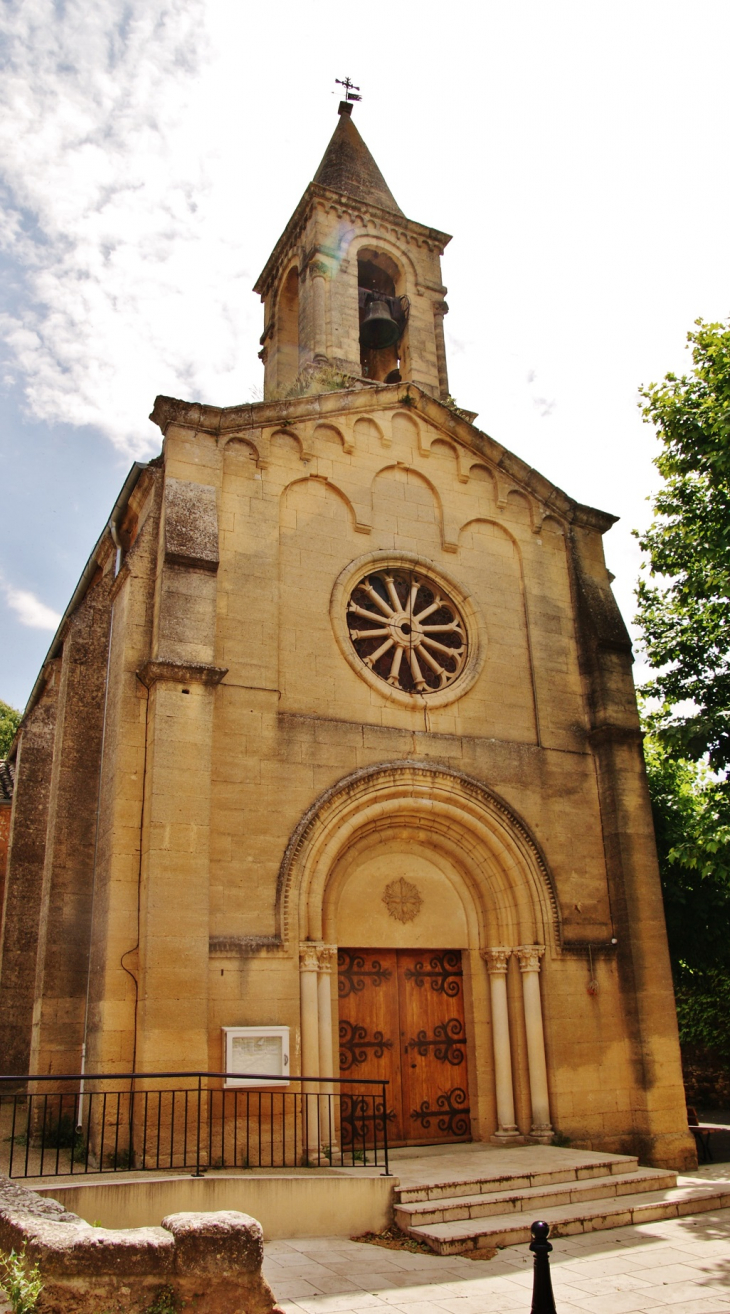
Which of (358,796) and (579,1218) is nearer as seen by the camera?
(579,1218)

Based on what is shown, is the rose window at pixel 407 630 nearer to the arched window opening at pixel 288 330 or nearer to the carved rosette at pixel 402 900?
the carved rosette at pixel 402 900

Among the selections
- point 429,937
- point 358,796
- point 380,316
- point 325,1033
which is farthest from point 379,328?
point 325,1033

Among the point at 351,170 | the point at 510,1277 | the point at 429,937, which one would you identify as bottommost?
the point at 510,1277

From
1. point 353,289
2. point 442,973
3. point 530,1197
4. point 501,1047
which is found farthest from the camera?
point 353,289

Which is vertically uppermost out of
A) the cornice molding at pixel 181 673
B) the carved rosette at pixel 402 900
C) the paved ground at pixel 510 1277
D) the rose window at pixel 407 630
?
the rose window at pixel 407 630

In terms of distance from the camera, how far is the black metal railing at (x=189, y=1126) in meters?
8.74

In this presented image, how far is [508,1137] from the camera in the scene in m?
11.2

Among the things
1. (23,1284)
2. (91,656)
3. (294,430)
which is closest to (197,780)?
(91,656)

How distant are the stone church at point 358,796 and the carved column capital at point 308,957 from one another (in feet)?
0.12

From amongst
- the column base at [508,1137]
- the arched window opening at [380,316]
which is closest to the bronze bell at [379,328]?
the arched window opening at [380,316]

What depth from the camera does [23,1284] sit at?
4.27 m

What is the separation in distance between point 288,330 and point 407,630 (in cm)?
800

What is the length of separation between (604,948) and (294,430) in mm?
8043

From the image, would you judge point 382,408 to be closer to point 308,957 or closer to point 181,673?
point 181,673
